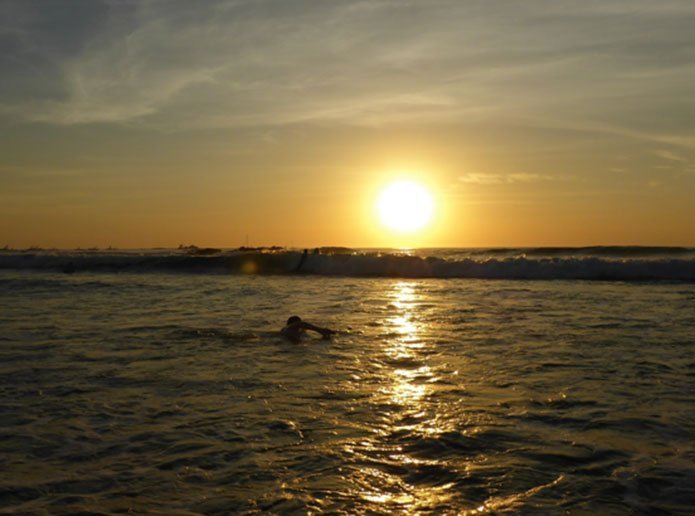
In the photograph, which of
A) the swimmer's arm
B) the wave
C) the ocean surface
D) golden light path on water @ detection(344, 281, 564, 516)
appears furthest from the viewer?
the wave

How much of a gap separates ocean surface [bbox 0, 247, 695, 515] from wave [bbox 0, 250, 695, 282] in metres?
17.1

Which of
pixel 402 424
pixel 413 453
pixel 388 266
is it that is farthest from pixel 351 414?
pixel 388 266

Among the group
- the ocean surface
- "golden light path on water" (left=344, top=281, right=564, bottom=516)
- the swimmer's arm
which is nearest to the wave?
the ocean surface

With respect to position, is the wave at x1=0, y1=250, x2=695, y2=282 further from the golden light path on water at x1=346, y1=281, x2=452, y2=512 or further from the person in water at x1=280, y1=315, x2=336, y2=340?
the golden light path on water at x1=346, y1=281, x2=452, y2=512

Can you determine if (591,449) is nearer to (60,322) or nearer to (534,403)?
(534,403)

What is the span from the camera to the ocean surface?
15.3 ft

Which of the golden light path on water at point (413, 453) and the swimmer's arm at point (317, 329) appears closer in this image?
the golden light path on water at point (413, 453)

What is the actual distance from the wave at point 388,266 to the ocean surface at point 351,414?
17.1 m

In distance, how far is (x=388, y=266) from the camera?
122 feet

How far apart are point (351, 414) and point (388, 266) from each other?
30.7m

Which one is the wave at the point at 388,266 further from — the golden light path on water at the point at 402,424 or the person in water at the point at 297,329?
the golden light path on water at the point at 402,424

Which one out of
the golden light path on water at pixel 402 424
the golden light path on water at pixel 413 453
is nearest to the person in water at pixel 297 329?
the golden light path on water at pixel 402 424

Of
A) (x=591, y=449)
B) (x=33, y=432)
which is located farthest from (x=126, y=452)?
(x=591, y=449)

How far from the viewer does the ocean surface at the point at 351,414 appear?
4.65 metres
